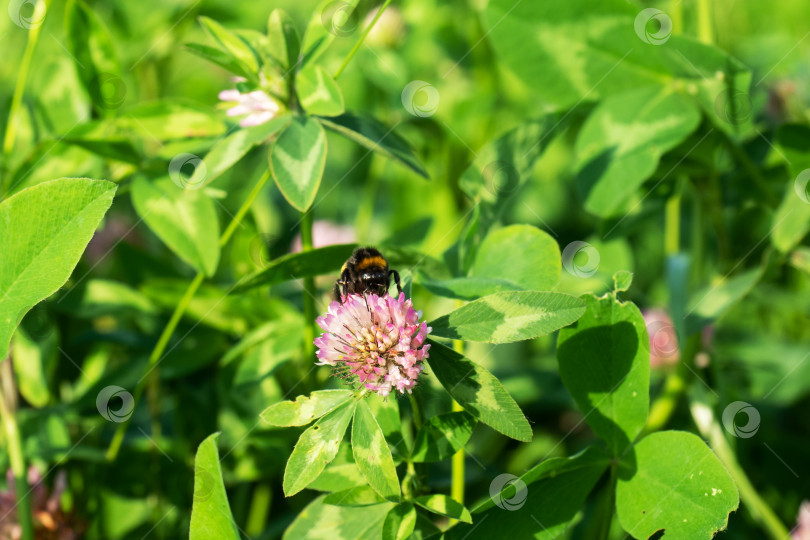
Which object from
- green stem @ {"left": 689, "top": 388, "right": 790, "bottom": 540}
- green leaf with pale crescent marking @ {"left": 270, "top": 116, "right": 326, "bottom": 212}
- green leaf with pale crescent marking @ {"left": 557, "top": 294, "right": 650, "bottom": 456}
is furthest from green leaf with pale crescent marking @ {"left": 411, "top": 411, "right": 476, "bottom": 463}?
green stem @ {"left": 689, "top": 388, "right": 790, "bottom": 540}

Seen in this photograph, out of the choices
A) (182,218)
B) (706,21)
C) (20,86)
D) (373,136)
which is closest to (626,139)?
(706,21)

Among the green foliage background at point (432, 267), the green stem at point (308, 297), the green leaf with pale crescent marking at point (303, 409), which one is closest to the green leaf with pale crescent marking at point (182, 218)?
the green foliage background at point (432, 267)

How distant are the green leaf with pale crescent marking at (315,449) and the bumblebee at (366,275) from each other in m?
0.13

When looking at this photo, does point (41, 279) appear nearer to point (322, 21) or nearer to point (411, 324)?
point (411, 324)

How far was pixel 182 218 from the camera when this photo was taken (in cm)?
106

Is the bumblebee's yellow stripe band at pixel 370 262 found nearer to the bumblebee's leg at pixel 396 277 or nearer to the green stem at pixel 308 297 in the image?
the bumblebee's leg at pixel 396 277

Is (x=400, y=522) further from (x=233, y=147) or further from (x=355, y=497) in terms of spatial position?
(x=233, y=147)

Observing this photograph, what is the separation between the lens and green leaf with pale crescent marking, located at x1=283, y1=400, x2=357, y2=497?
0.69m

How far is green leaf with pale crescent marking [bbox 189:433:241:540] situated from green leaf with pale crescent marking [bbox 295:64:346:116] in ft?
1.20

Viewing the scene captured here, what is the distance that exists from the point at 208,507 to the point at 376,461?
177 millimetres

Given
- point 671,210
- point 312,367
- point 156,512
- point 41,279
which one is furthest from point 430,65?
point 41,279

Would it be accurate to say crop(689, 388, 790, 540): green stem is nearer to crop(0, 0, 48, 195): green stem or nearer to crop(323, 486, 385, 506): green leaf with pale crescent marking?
crop(323, 486, 385, 506): green leaf with pale crescent marking

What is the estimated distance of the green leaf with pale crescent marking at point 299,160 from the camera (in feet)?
2.78

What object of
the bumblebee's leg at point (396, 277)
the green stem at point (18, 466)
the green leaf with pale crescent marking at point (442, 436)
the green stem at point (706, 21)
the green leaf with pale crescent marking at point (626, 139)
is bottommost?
the green stem at point (18, 466)
